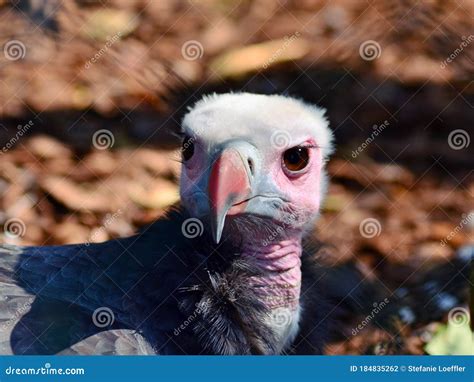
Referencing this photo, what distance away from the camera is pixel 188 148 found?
1.98 metres

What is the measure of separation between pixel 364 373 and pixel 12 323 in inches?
36.6

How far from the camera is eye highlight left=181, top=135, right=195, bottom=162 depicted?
6.44ft

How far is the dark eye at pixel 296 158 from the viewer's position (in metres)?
1.97

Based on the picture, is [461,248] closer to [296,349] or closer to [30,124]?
[296,349]

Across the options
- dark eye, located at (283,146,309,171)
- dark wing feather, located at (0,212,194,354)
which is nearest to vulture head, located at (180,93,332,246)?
dark eye, located at (283,146,309,171)

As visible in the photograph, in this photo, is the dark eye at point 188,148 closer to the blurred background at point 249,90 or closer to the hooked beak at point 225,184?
the hooked beak at point 225,184

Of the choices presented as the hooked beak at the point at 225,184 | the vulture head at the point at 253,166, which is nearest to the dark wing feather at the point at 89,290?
the vulture head at the point at 253,166

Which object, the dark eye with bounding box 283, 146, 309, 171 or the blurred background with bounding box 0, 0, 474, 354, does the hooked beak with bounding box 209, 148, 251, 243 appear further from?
the blurred background with bounding box 0, 0, 474, 354

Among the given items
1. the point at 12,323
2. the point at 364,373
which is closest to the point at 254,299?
the point at 364,373

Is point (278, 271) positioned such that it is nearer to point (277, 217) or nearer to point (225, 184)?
point (277, 217)

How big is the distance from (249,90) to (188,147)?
38cm

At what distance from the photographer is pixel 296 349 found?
7.00 feet

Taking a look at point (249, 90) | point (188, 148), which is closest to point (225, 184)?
point (188, 148)

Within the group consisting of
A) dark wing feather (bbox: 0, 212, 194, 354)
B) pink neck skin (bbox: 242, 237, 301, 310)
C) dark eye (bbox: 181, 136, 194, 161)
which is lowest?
dark wing feather (bbox: 0, 212, 194, 354)
